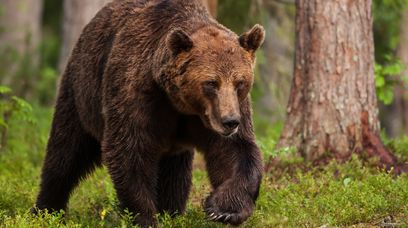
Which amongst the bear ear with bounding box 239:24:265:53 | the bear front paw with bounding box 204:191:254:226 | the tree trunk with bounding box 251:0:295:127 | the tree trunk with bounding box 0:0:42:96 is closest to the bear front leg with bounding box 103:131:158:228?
the bear front paw with bounding box 204:191:254:226

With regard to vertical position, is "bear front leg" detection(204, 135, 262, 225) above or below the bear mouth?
below

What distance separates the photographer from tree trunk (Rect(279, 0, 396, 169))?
29.2 ft

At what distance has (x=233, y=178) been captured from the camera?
6.61m

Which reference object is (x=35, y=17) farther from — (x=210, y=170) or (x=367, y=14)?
(x=210, y=170)

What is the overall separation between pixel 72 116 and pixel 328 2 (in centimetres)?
292

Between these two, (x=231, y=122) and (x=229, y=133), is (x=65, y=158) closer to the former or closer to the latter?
(x=229, y=133)

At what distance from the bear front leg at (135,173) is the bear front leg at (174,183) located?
83cm

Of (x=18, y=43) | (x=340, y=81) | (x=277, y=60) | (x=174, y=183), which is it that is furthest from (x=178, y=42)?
Answer: (x=18, y=43)

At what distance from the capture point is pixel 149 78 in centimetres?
672

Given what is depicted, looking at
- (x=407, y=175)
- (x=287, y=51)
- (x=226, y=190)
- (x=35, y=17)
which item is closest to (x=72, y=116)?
(x=226, y=190)

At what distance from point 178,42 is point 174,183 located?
177cm

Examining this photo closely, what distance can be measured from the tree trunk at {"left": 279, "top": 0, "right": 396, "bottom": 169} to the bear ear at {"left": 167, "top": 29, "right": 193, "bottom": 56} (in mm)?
2792

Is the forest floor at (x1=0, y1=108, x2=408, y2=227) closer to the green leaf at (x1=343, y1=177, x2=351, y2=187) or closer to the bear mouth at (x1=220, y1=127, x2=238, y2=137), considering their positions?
the green leaf at (x1=343, y1=177, x2=351, y2=187)

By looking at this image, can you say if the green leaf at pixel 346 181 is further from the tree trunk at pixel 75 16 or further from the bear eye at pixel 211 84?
the tree trunk at pixel 75 16
